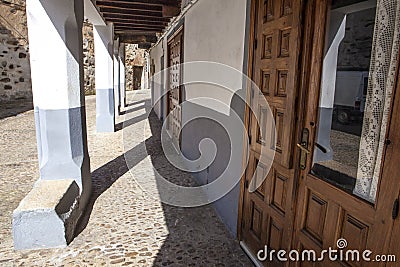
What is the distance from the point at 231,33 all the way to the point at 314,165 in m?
1.55

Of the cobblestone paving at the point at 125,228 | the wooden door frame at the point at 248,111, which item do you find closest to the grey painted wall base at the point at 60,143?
the cobblestone paving at the point at 125,228

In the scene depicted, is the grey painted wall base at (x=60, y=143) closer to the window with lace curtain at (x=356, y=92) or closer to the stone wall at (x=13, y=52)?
the window with lace curtain at (x=356, y=92)

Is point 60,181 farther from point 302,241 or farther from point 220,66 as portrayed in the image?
point 302,241

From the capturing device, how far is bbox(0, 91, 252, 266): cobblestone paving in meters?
2.20

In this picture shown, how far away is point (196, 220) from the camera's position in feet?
9.42

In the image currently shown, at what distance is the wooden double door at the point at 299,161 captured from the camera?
3.64 feet

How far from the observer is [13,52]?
1072 cm

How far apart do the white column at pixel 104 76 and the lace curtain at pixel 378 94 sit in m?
6.10

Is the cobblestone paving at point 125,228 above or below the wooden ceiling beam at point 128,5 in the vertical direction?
below

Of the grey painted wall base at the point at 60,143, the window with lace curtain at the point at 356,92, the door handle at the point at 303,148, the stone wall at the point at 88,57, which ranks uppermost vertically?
the stone wall at the point at 88,57

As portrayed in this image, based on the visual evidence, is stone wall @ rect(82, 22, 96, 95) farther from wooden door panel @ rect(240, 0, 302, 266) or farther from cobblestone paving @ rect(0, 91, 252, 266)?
wooden door panel @ rect(240, 0, 302, 266)

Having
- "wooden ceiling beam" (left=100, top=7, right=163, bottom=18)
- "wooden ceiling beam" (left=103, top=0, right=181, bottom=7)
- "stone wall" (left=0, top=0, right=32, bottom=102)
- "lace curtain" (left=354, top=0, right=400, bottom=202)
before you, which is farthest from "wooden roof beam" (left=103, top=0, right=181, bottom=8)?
"stone wall" (left=0, top=0, right=32, bottom=102)

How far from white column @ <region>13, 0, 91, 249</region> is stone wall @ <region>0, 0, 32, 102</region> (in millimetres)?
9816

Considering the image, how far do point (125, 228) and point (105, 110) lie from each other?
4604 millimetres
